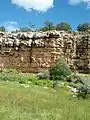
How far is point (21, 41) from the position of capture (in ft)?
157

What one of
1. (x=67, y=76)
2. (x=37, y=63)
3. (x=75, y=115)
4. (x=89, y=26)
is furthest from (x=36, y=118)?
(x=89, y=26)

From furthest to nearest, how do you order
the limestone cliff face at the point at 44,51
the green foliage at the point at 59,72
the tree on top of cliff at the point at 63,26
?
the tree on top of cliff at the point at 63,26
the limestone cliff face at the point at 44,51
the green foliage at the point at 59,72

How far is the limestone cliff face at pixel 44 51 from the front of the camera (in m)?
46.1

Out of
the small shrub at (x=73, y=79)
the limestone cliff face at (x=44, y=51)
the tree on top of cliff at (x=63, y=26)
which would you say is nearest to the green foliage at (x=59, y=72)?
the small shrub at (x=73, y=79)

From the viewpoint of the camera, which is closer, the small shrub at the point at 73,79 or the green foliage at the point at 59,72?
the small shrub at the point at 73,79

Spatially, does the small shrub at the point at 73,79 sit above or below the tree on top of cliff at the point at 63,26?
below

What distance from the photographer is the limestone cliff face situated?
46094 millimetres

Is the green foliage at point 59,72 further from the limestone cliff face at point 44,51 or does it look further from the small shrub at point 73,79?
the limestone cliff face at point 44,51

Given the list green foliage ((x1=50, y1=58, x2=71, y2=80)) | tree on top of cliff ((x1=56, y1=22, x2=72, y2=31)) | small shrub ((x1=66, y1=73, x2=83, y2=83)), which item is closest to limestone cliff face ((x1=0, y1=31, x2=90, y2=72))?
green foliage ((x1=50, y1=58, x2=71, y2=80))

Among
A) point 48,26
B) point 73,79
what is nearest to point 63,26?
point 48,26

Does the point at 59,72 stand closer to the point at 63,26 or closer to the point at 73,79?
the point at 73,79

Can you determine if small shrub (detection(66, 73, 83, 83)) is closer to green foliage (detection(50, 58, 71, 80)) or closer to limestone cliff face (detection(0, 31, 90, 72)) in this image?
green foliage (detection(50, 58, 71, 80))

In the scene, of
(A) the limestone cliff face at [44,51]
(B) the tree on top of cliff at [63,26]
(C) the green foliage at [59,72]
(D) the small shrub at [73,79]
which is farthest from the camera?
(B) the tree on top of cliff at [63,26]

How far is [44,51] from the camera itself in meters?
46.2
